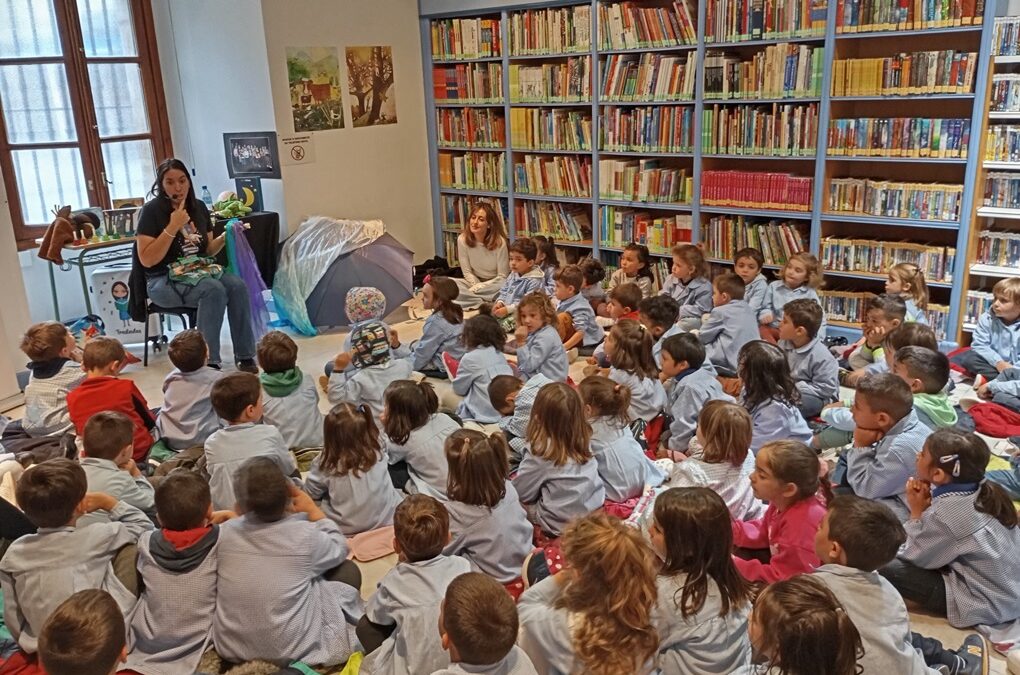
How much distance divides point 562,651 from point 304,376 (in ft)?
7.18

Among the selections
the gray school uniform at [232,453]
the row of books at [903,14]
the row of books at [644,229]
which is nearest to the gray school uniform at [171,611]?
the gray school uniform at [232,453]

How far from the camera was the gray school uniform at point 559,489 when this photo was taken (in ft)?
10.3

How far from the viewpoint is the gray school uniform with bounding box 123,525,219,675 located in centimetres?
246

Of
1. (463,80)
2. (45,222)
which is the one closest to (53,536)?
(45,222)

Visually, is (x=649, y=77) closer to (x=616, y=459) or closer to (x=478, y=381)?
(x=478, y=381)

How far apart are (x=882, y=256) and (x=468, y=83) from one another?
3593 millimetres

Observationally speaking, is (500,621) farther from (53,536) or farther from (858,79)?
(858,79)

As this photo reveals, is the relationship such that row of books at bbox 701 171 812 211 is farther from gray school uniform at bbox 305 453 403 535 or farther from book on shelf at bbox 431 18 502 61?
gray school uniform at bbox 305 453 403 535

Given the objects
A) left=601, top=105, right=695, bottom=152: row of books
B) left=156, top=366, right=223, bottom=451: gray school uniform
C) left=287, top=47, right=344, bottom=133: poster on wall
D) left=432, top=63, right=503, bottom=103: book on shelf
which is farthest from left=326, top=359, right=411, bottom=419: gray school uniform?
left=432, top=63, right=503, bottom=103: book on shelf

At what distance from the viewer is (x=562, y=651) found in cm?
221

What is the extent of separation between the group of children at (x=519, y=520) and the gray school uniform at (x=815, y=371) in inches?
0.4

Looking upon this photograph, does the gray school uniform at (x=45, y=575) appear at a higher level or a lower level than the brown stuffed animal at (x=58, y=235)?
lower

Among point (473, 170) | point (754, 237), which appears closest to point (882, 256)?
point (754, 237)

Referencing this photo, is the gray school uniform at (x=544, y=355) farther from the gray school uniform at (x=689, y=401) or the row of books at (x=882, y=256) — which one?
the row of books at (x=882, y=256)
